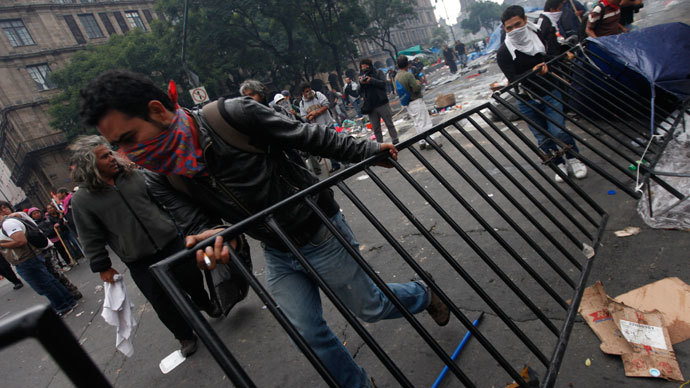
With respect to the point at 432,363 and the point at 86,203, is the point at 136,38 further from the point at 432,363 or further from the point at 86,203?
the point at 432,363

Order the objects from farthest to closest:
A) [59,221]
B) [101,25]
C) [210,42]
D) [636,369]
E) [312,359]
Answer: [101,25] → [210,42] → [59,221] → [636,369] → [312,359]

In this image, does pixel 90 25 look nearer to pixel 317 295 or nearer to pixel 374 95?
pixel 374 95

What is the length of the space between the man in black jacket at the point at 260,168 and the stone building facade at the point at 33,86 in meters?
32.7

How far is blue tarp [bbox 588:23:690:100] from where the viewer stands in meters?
3.02

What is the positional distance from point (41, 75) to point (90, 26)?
21.0ft

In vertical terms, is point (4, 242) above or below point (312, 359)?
above

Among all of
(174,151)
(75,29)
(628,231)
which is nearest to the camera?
(174,151)

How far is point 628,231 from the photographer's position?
2740 millimetres

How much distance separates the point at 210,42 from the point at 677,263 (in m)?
24.0

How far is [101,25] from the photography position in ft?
105

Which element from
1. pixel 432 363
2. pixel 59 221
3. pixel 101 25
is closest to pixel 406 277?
pixel 432 363

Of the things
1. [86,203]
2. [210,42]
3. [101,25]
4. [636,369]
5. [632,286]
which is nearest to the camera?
[636,369]

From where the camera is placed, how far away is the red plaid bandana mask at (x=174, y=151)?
1.64m

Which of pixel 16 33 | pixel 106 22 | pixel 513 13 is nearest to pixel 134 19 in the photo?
pixel 106 22
